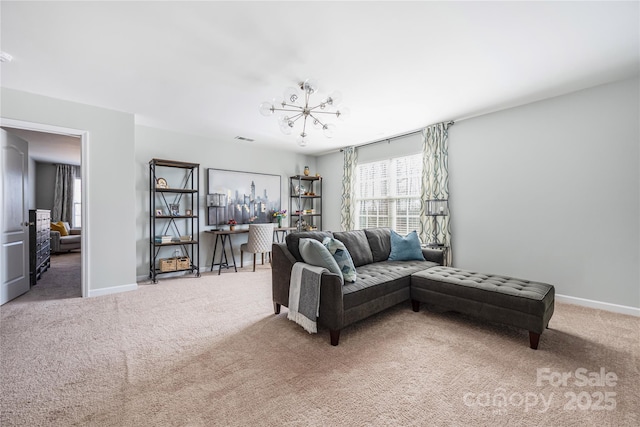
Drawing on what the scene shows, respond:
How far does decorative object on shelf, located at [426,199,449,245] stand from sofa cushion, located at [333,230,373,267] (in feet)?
4.60

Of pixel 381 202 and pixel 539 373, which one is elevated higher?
pixel 381 202

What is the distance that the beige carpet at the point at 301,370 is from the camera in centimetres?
149

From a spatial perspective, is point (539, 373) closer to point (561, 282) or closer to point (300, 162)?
point (561, 282)

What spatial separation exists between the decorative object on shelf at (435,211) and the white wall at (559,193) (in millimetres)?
190

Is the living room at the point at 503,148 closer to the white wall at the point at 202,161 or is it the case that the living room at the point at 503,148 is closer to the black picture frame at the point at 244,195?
the white wall at the point at 202,161

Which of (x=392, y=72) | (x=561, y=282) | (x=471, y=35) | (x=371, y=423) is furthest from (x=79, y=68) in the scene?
(x=561, y=282)

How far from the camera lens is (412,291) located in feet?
9.75

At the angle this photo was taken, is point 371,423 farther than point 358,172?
No

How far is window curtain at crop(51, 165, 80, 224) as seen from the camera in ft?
26.2

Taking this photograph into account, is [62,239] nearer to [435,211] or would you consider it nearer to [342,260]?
[342,260]

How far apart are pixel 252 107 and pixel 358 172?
285 centimetres

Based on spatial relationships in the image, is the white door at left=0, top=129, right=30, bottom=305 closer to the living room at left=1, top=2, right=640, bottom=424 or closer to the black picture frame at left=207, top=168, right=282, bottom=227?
the living room at left=1, top=2, right=640, bottom=424

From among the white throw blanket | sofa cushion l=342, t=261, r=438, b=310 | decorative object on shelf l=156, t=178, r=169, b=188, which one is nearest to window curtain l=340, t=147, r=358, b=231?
sofa cushion l=342, t=261, r=438, b=310

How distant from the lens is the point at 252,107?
3.65 metres
